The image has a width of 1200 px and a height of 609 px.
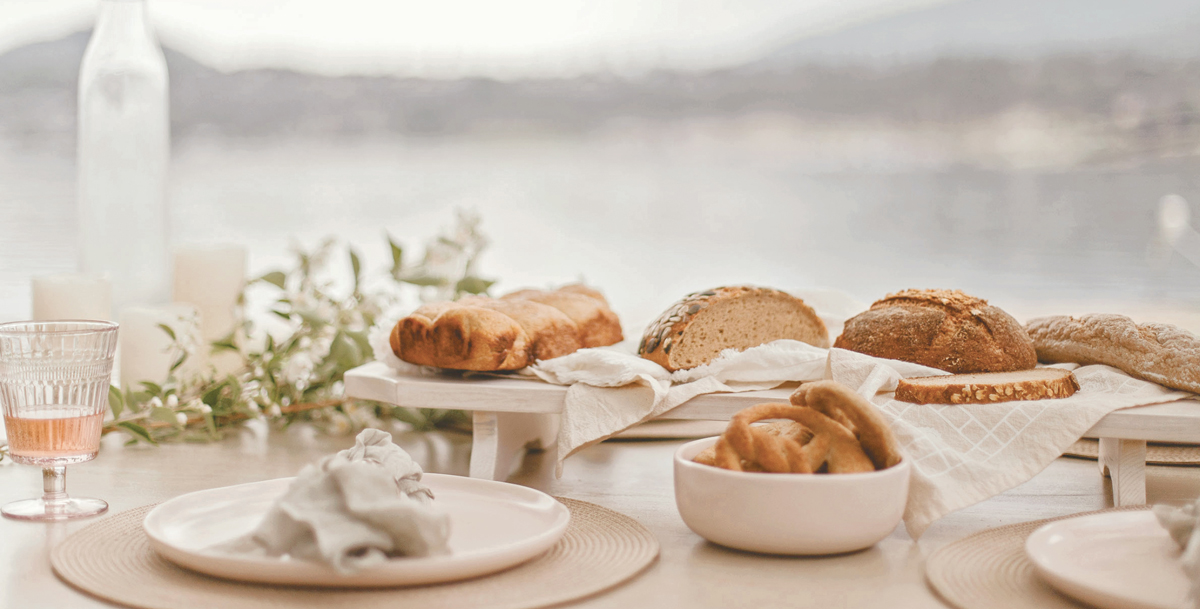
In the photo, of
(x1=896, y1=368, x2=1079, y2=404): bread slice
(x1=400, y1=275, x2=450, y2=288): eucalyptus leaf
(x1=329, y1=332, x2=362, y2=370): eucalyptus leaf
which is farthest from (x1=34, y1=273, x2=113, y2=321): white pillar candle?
(x1=896, y1=368, x2=1079, y2=404): bread slice

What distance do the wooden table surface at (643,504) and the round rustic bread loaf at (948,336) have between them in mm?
141

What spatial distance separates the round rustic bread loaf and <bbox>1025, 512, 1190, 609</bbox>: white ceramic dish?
0.25 metres

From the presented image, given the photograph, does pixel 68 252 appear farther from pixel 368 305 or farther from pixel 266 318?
pixel 368 305

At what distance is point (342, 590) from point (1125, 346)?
0.76 metres

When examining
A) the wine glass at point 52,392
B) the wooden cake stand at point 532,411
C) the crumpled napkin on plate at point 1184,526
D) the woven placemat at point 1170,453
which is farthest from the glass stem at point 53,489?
the woven placemat at point 1170,453

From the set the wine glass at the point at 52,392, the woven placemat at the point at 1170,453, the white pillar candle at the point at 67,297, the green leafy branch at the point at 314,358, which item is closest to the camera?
the wine glass at the point at 52,392

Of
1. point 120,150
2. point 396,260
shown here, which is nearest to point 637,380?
point 396,260

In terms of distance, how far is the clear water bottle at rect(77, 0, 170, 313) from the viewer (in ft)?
4.50

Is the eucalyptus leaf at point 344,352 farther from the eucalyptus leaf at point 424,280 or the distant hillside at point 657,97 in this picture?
the distant hillside at point 657,97

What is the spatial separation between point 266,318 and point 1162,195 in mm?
1955

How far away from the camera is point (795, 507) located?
0.68 metres

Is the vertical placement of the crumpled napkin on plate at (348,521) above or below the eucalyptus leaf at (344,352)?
below

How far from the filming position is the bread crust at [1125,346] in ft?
2.86

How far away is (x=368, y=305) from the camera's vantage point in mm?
1370
